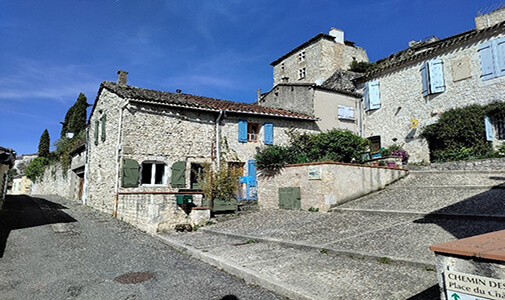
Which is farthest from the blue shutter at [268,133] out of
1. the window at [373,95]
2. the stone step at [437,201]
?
the stone step at [437,201]

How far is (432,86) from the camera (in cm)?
1555

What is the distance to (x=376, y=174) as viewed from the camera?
37.9 feet

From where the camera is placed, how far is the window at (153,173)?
13773mm

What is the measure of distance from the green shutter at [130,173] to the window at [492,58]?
1606 cm

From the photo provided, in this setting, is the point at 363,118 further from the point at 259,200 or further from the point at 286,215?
the point at 286,215

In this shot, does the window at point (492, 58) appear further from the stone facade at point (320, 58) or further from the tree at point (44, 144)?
the tree at point (44, 144)

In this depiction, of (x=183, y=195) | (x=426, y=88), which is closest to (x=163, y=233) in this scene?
(x=183, y=195)

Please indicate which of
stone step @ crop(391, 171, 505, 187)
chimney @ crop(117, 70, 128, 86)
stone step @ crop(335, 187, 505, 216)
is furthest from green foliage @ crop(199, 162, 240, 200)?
chimney @ crop(117, 70, 128, 86)

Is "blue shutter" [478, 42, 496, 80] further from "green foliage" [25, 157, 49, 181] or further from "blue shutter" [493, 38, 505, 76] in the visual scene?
"green foliage" [25, 157, 49, 181]

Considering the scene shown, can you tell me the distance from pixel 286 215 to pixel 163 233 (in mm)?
3877

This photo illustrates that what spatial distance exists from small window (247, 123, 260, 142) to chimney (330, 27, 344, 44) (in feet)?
57.2

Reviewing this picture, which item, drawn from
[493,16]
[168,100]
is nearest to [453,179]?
[168,100]

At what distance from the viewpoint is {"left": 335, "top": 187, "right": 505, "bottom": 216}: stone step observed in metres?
7.21

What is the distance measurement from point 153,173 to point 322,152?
751 centimetres
